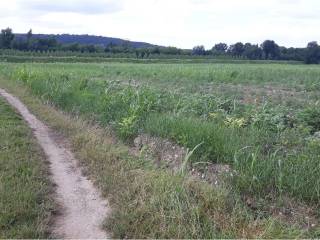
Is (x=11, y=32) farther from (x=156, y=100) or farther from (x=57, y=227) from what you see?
(x=57, y=227)

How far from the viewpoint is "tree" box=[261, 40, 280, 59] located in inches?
3679

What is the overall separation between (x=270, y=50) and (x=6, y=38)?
4930 cm

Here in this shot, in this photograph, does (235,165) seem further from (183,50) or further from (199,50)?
(199,50)

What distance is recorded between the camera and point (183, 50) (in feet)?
311

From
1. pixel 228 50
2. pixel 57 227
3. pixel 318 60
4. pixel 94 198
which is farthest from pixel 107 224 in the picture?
pixel 228 50

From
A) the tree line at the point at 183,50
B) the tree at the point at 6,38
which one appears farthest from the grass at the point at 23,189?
the tree at the point at 6,38

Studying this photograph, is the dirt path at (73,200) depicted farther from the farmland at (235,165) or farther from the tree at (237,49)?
the tree at (237,49)

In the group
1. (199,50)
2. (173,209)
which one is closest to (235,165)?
(173,209)

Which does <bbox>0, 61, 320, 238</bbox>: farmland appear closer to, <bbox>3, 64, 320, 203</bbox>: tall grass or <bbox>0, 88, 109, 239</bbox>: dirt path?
<bbox>3, 64, 320, 203</bbox>: tall grass

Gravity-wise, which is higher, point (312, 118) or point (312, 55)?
point (312, 118)

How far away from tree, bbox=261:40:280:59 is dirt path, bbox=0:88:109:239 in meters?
88.6

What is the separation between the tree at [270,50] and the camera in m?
93.4

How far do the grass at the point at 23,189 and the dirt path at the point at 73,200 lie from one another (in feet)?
0.52

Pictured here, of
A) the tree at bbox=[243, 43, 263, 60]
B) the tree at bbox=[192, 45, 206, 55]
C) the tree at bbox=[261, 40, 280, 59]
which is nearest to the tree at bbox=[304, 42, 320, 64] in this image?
the tree at bbox=[261, 40, 280, 59]
